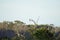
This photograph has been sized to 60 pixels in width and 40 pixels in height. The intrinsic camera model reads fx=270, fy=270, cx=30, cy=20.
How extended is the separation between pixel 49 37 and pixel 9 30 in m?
3.57

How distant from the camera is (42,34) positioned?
620 inches

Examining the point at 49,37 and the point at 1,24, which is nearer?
the point at 49,37

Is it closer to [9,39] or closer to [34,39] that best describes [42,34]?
[34,39]

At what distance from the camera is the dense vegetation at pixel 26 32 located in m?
15.8

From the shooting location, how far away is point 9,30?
61.3 ft

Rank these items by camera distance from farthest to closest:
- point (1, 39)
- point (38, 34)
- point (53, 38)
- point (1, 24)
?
point (1, 24)
point (1, 39)
point (53, 38)
point (38, 34)

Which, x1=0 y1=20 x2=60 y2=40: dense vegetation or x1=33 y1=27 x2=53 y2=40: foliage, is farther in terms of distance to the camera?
x1=0 y1=20 x2=60 y2=40: dense vegetation

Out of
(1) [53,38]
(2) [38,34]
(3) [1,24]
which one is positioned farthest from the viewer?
(3) [1,24]

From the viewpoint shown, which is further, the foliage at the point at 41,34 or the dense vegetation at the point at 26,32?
the dense vegetation at the point at 26,32

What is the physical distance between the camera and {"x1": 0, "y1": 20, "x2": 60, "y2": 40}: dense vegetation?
15766mm

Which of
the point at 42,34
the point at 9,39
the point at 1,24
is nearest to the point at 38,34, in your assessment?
the point at 42,34

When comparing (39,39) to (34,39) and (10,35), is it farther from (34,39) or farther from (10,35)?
(10,35)

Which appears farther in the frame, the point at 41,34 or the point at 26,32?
the point at 26,32

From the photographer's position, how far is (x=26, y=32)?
18312 mm
